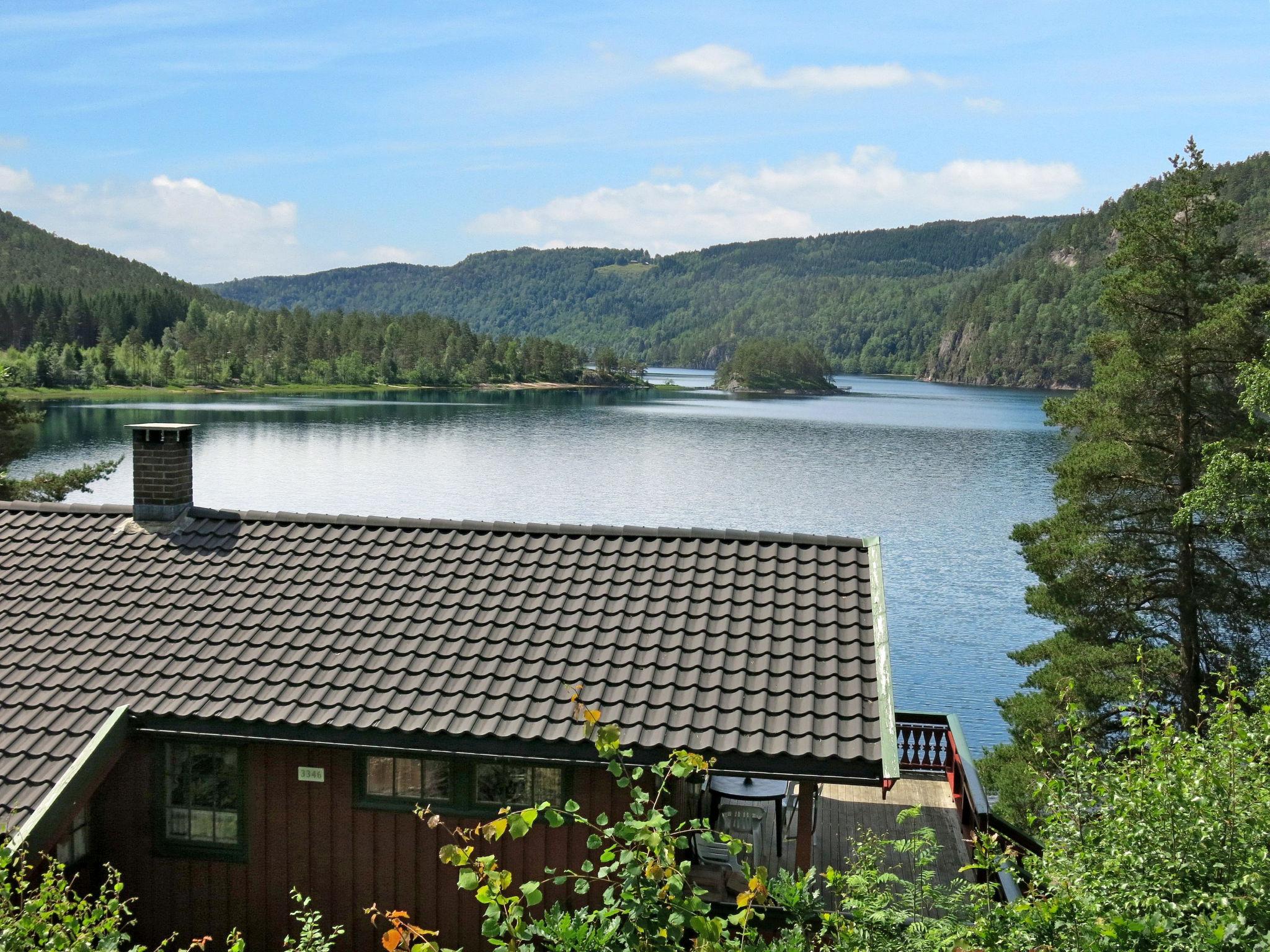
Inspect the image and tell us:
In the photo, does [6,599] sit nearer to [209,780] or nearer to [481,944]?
[209,780]

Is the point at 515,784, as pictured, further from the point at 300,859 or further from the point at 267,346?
the point at 267,346

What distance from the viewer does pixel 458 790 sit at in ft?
25.9

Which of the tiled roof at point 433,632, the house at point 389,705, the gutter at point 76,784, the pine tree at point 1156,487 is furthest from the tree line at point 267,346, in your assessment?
the gutter at point 76,784

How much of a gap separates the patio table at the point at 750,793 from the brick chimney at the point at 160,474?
5319 millimetres

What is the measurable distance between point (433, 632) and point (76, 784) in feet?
8.56

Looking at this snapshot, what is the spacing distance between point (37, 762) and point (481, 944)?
129 inches

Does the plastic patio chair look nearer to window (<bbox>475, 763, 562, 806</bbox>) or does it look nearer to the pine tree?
window (<bbox>475, 763, 562, 806</bbox>)

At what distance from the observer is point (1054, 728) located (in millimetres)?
19125

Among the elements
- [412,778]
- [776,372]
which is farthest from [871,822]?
[776,372]

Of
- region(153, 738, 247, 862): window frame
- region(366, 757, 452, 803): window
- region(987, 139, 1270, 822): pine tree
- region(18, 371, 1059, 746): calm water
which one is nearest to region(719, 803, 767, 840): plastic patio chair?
region(366, 757, 452, 803): window

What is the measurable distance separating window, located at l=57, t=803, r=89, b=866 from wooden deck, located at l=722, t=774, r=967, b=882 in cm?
493

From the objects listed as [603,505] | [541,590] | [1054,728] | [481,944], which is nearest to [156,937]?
[481,944]

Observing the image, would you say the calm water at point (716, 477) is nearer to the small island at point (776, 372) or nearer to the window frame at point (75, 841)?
the window frame at point (75, 841)

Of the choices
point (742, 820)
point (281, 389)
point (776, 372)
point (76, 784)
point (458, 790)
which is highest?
point (776, 372)
